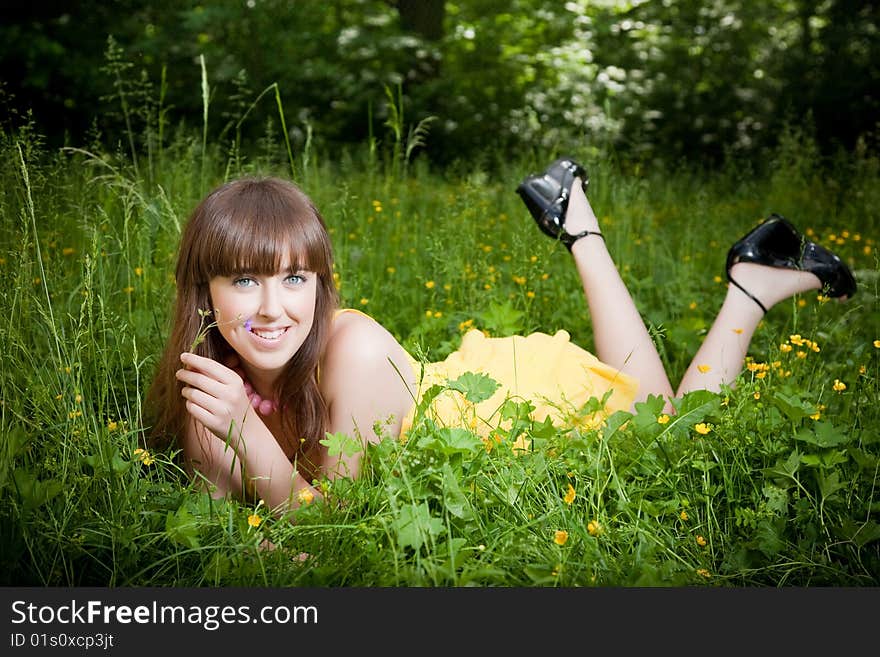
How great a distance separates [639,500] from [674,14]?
24.7 ft

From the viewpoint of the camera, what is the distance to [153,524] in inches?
71.2

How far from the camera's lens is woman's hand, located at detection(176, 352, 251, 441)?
182cm

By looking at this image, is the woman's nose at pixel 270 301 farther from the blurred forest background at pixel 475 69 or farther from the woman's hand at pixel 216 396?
the blurred forest background at pixel 475 69

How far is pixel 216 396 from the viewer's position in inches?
72.0

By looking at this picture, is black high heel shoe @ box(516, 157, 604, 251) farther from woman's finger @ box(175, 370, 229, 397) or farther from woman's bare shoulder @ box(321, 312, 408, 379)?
woman's finger @ box(175, 370, 229, 397)

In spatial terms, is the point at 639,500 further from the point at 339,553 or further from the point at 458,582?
the point at 339,553

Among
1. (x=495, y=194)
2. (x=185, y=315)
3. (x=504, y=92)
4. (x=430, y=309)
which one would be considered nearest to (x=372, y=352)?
(x=185, y=315)

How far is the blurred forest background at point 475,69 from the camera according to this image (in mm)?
7117

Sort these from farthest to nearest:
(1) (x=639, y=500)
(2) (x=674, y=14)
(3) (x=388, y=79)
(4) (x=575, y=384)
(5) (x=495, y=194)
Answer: (2) (x=674, y=14) < (3) (x=388, y=79) < (5) (x=495, y=194) < (4) (x=575, y=384) < (1) (x=639, y=500)

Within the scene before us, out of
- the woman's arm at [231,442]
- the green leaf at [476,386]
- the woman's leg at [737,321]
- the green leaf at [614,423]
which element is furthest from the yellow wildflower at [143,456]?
the woman's leg at [737,321]

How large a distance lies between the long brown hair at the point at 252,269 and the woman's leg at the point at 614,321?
0.95m

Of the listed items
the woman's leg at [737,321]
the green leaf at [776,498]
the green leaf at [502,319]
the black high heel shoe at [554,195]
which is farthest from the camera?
the black high heel shoe at [554,195]

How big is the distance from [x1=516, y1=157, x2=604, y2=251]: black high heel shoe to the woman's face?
1238 millimetres

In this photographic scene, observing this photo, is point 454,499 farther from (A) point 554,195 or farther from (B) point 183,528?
(A) point 554,195
